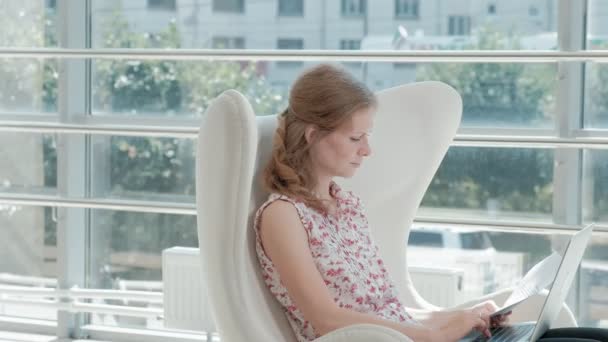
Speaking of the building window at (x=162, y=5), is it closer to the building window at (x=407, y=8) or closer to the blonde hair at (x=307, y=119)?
the building window at (x=407, y=8)

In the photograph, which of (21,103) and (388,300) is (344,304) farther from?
(21,103)

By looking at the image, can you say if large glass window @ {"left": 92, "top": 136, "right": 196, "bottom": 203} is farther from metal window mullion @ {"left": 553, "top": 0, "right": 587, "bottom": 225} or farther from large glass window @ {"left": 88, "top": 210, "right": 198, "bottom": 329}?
metal window mullion @ {"left": 553, "top": 0, "right": 587, "bottom": 225}

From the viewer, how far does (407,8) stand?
11.9ft

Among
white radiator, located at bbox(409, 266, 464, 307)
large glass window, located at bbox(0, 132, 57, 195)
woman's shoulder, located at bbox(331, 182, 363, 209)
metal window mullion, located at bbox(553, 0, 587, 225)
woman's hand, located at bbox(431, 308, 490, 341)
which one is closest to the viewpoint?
woman's hand, located at bbox(431, 308, 490, 341)

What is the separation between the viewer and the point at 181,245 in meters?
3.98

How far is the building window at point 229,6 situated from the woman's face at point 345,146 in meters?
1.62

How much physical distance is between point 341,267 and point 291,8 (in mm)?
1694

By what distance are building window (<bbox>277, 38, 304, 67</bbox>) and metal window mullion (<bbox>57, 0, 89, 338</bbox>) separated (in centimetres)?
77

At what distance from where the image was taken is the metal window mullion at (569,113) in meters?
3.25

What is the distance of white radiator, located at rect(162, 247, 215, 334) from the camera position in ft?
12.0

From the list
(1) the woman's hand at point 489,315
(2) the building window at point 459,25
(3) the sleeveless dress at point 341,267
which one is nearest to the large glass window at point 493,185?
(2) the building window at point 459,25

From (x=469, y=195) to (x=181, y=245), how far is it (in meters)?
1.12

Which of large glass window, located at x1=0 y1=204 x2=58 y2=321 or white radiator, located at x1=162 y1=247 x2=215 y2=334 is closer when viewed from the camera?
white radiator, located at x1=162 y1=247 x2=215 y2=334

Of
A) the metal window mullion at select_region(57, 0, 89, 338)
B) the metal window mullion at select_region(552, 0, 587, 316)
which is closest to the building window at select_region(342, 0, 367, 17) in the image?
the metal window mullion at select_region(552, 0, 587, 316)
